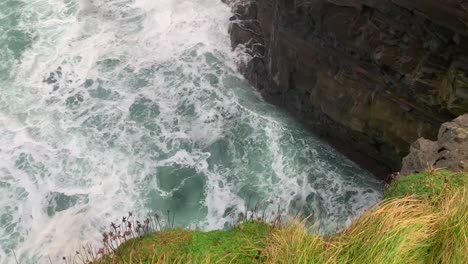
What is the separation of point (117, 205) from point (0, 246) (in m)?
2.65

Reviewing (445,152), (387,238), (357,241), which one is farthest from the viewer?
(445,152)

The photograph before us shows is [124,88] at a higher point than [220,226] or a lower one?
higher

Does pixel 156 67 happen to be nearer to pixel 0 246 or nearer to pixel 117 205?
pixel 117 205

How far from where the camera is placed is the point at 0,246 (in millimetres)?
9930

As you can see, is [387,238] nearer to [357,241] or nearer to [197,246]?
[357,241]

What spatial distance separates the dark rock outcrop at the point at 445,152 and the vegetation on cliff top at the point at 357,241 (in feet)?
4.83

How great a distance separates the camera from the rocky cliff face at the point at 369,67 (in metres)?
9.45

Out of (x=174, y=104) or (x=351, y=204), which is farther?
(x=174, y=104)

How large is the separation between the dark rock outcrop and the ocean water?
2.40 metres

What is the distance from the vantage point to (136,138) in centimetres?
1273

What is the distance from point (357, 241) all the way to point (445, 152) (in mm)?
3674

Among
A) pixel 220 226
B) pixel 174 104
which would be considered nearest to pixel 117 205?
pixel 220 226

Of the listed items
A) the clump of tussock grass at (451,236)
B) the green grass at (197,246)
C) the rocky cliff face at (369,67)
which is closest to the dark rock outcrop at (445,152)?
the rocky cliff face at (369,67)

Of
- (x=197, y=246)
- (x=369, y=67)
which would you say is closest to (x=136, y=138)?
(x=369, y=67)
